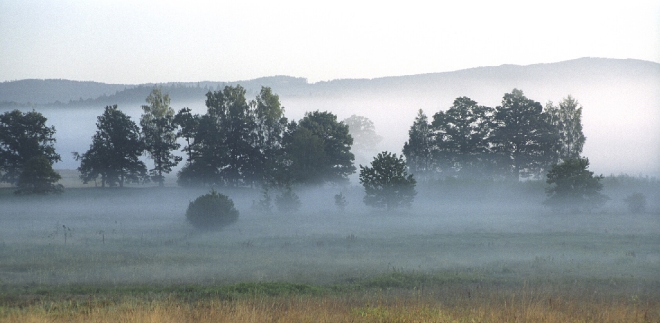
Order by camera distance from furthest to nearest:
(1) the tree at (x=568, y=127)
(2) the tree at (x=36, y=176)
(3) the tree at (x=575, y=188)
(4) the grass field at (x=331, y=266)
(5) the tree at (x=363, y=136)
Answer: (5) the tree at (x=363, y=136) → (1) the tree at (x=568, y=127) → (2) the tree at (x=36, y=176) → (3) the tree at (x=575, y=188) → (4) the grass field at (x=331, y=266)

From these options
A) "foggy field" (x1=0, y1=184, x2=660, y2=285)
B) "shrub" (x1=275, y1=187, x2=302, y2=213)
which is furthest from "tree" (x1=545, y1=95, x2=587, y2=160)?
"shrub" (x1=275, y1=187, x2=302, y2=213)

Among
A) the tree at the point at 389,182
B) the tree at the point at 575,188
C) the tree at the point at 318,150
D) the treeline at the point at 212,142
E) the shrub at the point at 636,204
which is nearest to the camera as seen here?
the tree at the point at 575,188

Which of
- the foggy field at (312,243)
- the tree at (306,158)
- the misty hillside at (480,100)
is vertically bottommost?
the foggy field at (312,243)

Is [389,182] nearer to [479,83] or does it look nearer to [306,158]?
[306,158]

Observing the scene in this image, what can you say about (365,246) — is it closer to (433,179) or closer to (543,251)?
(543,251)

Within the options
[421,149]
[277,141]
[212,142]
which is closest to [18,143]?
[212,142]

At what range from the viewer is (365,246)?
33.7 meters

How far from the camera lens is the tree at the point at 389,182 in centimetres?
5288

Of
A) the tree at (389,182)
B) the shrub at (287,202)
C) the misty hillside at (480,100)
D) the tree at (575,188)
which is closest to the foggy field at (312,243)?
the shrub at (287,202)

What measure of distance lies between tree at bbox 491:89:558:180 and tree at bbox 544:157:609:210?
1934 centimetres

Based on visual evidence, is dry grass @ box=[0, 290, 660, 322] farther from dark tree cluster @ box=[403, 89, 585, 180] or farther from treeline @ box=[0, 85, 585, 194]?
dark tree cluster @ box=[403, 89, 585, 180]

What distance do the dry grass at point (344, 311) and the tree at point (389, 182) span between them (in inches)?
1447

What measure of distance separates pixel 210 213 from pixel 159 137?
3208 centimetres

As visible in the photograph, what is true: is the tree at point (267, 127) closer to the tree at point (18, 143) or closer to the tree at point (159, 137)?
the tree at point (159, 137)
